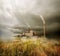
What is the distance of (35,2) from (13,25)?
1.51ft

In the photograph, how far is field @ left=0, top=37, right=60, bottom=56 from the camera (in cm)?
229

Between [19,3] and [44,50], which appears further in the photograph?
[19,3]

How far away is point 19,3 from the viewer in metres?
2.47

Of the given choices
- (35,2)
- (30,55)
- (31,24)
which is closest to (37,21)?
→ (31,24)

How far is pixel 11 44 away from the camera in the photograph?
2.45 m

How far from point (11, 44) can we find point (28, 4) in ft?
2.04

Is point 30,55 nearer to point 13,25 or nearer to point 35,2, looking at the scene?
point 13,25

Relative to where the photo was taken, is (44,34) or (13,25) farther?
(13,25)

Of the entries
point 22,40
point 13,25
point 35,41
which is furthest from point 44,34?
point 13,25

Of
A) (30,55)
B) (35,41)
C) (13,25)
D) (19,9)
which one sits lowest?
(30,55)

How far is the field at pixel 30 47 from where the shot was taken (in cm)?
229

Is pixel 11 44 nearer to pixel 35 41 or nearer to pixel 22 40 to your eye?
pixel 22 40

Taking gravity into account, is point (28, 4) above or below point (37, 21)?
above

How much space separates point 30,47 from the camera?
237 cm
